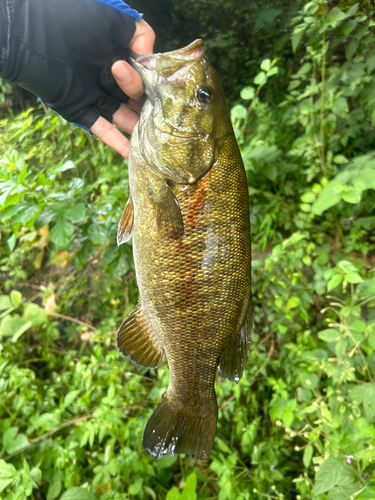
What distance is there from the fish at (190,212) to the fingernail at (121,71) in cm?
11

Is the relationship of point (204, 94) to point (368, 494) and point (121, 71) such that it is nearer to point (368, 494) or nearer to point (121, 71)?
point (121, 71)

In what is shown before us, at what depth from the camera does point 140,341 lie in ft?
4.56

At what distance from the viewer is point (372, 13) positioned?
6.15 feet

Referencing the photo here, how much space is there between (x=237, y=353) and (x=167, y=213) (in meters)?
0.68

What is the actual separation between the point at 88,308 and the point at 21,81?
2.32 meters

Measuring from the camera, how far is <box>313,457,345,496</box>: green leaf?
3.95 feet

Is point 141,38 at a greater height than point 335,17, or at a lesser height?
greater

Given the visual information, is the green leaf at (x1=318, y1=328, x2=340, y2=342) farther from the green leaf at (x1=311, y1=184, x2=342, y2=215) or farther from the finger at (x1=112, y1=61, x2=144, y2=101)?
the finger at (x1=112, y1=61, x2=144, y2=101)

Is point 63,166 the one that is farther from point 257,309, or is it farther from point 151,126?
point 257,309

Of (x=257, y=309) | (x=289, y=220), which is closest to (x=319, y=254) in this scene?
(x=289, y=220)

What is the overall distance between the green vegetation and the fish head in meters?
0.67

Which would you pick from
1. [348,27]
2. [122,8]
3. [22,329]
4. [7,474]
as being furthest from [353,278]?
[22,329]

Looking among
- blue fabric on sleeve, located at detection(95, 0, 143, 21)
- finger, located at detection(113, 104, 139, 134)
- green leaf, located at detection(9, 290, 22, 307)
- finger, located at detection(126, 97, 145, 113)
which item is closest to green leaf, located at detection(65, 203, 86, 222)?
finger, located at detection(113, 104, 139, 134)

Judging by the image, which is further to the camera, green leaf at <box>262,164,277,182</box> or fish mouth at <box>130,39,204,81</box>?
green leaf at <box>262,164,277,182</box>
